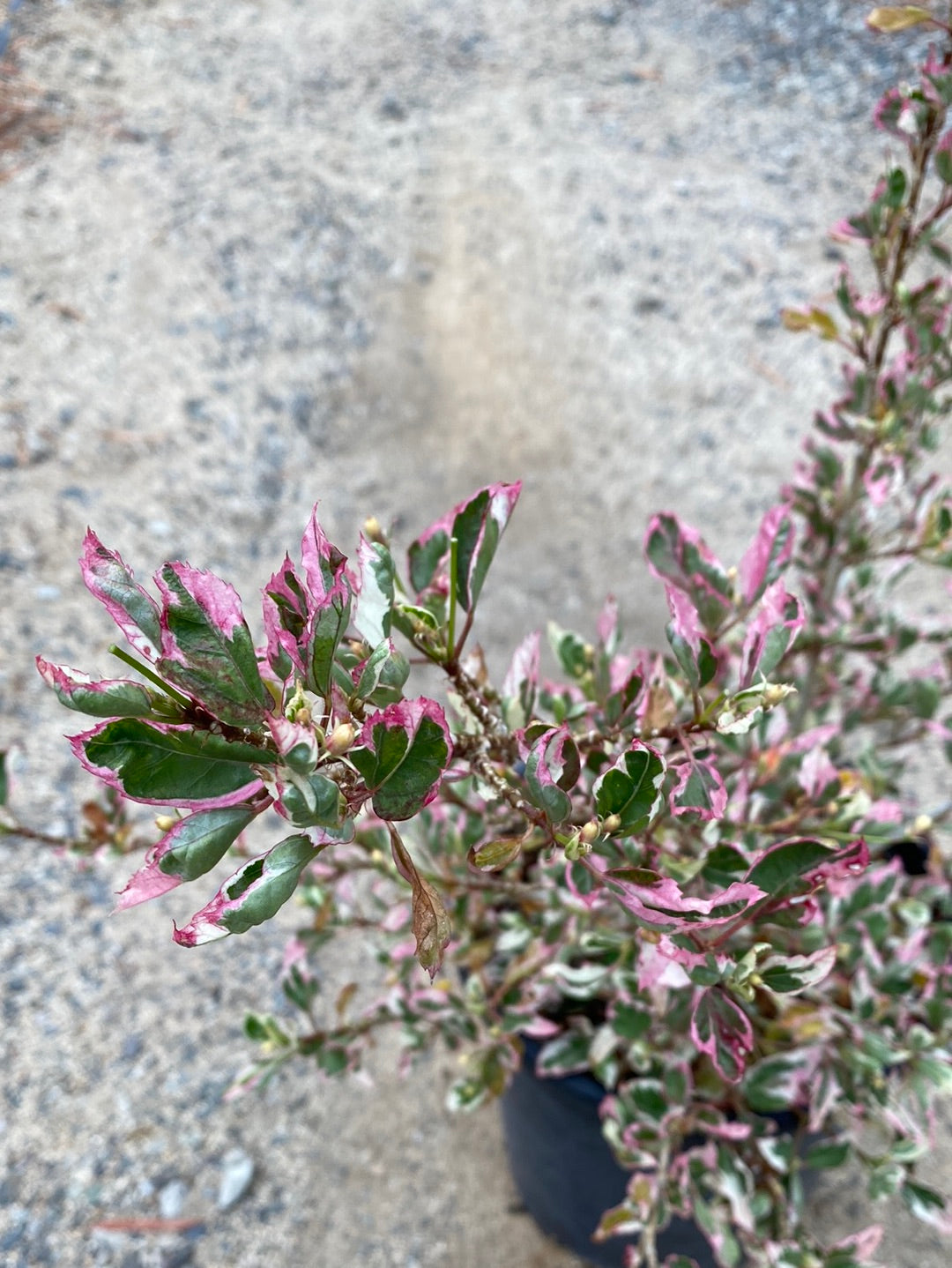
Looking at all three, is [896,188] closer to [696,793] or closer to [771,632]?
[771,632]

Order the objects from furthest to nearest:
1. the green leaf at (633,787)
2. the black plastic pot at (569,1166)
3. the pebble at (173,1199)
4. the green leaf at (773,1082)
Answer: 1. the pebble at (173,1199)
2. the black plastic pot at (569,1166)
3. the green leaf at (773,1082)
4. the green leaf at (633,787)

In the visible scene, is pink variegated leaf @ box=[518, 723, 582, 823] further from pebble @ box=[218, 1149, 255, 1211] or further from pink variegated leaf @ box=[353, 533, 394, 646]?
pebble @ box=[218, 1149, 255, 1211]

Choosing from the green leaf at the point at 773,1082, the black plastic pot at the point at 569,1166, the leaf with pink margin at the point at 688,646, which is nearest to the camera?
the leaf with pink margin at the point at 688,646

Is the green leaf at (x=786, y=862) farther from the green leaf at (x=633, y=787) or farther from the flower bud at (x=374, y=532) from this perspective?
the flower bud at (x=374, y=532)

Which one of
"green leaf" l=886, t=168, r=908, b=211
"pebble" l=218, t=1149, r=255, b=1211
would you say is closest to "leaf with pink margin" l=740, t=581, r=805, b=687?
"green leaf" l=886, t=168, r=908, b=211

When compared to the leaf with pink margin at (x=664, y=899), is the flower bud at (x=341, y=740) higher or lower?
higher

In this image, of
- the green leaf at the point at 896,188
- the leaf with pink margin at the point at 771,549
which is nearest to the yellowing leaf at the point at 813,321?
the green leaf at the point at 896,188

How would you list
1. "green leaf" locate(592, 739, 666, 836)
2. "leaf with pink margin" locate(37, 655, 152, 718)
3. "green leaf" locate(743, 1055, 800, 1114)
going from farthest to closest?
"green leaf" locate(743, 1055, 800, 1114)
"green leaf" locate(592, 739, 666, 836)
"leaf with pink margin" locate(37, 655, 152, 718)
